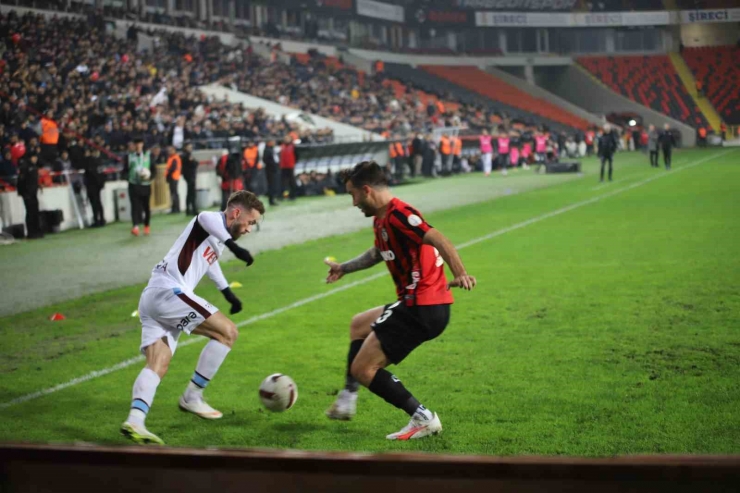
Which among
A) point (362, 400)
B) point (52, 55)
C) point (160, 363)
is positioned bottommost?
point (362, 400)

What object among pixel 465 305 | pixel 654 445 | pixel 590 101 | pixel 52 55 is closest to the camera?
pixel 654 445

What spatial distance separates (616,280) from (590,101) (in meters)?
66.3

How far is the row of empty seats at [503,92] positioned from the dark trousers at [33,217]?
175 feet

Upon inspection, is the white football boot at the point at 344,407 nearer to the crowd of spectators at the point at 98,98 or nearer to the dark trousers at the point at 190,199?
the crowd of spectators at the point at 98,98

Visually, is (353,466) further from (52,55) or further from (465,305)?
(52,55)

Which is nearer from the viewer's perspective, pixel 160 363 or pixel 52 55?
pixel 160 363

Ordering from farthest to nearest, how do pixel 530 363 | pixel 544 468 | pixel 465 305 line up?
1. pixel 465 305
2. pixel 530 363
3. pixel 544 468

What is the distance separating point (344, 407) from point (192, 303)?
1.33 meters

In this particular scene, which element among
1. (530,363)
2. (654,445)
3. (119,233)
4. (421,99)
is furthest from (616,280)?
(421,99)

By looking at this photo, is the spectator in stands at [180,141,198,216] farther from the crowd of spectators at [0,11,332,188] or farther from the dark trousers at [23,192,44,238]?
the dark trousers at [23,192,44,238]

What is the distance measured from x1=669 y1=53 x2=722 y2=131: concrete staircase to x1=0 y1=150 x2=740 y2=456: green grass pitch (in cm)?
5911

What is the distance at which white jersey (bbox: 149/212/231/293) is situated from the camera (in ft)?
22.8

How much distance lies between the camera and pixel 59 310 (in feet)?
41.7

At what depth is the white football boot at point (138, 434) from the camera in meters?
6.35
